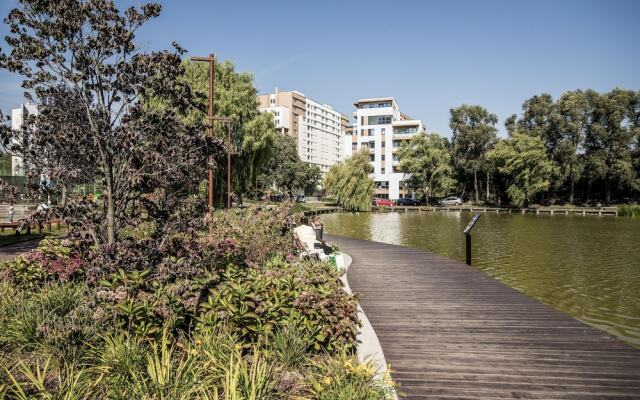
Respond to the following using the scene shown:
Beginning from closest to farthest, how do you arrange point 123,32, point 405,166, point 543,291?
point 123,32 < point 543,291 < point 405,166

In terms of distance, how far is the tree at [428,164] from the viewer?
7275cm

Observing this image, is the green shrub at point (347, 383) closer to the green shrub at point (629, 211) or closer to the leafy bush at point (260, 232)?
the leafy bush at point (260, 232)

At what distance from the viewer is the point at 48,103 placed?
7.31 metres

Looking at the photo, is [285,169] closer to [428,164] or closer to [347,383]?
[428,164]

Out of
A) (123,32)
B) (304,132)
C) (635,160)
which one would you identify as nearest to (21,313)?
(123,32)

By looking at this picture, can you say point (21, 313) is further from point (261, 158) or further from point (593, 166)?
point (593, 166)

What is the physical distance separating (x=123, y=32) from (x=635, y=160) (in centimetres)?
7631

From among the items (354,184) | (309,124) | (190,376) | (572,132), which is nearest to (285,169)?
(354,184)

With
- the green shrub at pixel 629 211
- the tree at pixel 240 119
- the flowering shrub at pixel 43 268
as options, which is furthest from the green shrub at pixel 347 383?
the green shrub at pixel 629 211

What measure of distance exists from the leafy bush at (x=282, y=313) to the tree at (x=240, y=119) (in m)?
30.3

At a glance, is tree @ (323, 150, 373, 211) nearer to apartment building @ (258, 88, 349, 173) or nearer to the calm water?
the calm water

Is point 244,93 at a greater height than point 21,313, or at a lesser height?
greater

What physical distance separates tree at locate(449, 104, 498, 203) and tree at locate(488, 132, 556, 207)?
799 cm

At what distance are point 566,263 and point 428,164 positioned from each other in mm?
55316
